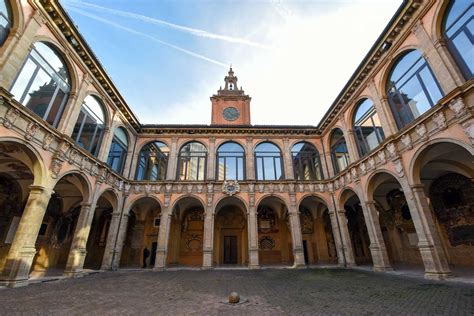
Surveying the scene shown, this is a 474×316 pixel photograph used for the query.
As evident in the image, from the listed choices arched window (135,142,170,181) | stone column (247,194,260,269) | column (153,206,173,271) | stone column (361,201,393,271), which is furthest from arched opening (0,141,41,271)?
stone column (361,201,393,271)

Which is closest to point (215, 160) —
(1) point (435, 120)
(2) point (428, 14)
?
(1) point (435, 120)

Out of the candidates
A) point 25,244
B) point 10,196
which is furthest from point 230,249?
point 10,196

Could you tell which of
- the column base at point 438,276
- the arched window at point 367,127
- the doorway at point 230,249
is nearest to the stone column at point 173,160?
the doorway at point 230,249

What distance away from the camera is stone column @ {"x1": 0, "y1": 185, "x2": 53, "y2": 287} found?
7.50 metres

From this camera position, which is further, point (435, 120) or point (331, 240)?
point (331, 240)

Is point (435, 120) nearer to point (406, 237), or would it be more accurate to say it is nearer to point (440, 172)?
point (440, 172)

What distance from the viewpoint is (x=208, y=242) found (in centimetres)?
1466

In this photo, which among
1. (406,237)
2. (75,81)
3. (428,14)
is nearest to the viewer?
(428,14)

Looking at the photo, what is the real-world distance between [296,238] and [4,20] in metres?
17.9

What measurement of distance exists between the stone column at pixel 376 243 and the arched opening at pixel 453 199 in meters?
2.95

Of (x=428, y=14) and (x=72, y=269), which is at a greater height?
(x=428, y=14)

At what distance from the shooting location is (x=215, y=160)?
56.7ft

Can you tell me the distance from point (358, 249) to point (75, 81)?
23.4 m

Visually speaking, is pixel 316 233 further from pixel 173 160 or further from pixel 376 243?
pixel 173 160
